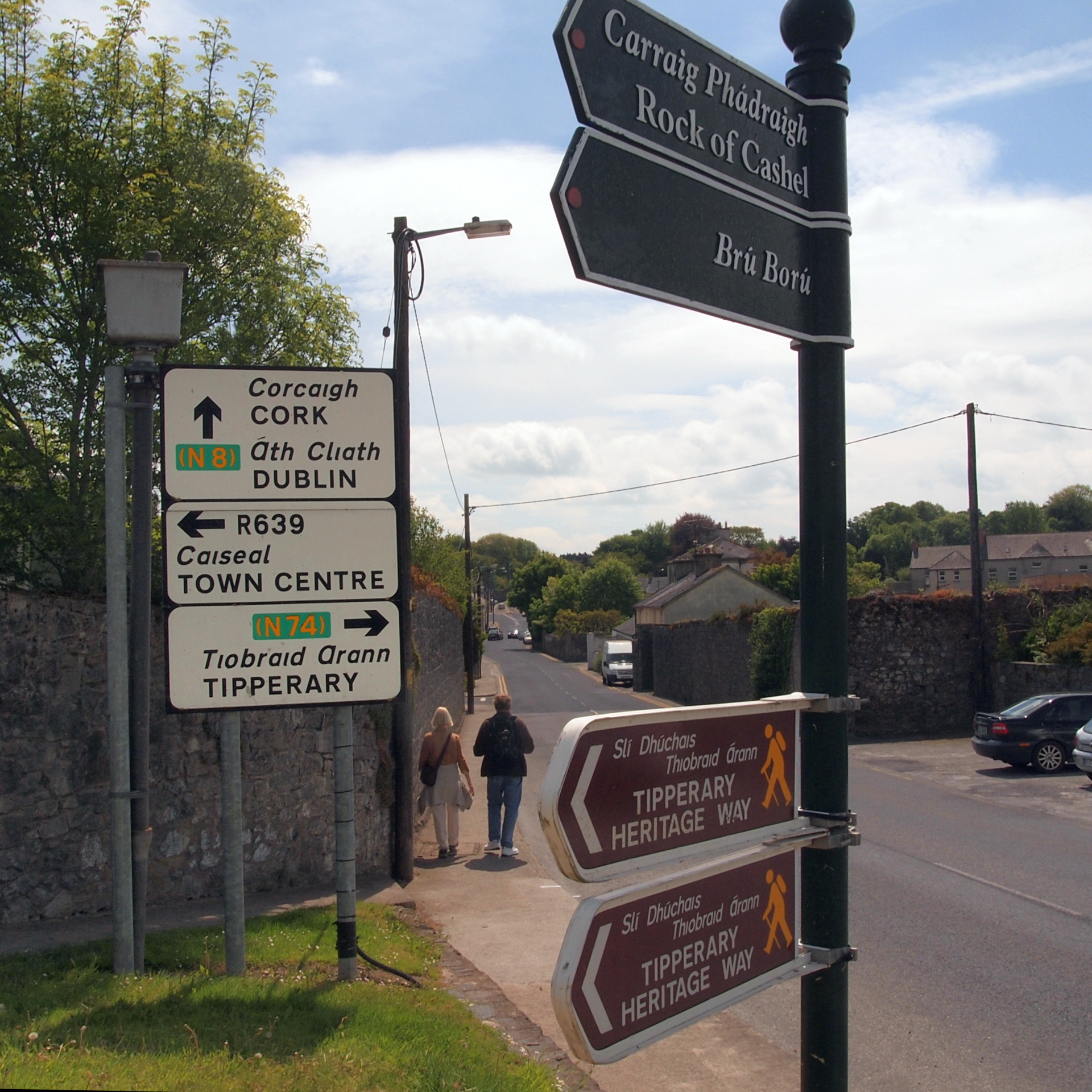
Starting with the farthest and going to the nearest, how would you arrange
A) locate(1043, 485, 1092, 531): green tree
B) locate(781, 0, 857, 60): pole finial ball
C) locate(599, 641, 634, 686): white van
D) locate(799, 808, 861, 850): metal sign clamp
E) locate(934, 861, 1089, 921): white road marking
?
locate(1043, 485, 1092, 531): green tree < locate(599, 641, 634, 686): white van < locate(934, 861, 1089, 921): white road marking < locate(781, 0, 857, 60): pole finial ball < locate(799, 808, 861, 850): metal sign clamp

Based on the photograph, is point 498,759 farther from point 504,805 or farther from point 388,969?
point 388,969

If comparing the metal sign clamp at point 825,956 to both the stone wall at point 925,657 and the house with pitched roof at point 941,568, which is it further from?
the house with pitched roof at point 941,568

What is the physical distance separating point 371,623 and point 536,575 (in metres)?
118

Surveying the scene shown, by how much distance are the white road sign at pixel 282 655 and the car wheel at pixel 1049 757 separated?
55.0ft

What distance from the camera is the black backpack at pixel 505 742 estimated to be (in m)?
11.1

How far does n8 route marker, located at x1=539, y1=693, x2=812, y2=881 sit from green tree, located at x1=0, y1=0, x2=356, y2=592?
25.6 ft

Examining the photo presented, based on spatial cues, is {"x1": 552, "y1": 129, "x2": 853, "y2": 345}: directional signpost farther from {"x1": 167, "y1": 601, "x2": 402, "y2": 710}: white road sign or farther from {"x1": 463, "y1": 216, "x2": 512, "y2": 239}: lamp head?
{"x1": 463, "y1": 216, "x2": 512, "y2": 239}: lamp head

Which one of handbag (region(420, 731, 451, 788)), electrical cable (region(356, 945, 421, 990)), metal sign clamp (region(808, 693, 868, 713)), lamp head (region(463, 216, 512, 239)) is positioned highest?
lamp head (region(463, 216, 512, 239))

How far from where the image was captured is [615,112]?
229cm

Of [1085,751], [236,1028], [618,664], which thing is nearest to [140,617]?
[236,1028]

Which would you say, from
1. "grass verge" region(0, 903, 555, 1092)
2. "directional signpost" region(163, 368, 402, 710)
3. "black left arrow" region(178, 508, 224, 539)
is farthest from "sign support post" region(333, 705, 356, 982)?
"black left arrow" region(178, 508, 224, 539)

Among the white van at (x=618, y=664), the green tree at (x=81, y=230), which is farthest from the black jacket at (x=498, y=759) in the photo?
the white van at (x=618, y=664)

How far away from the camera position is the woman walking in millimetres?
11305

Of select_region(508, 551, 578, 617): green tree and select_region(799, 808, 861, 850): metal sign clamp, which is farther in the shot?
select_region(508, 551, 578, 617): green tree
